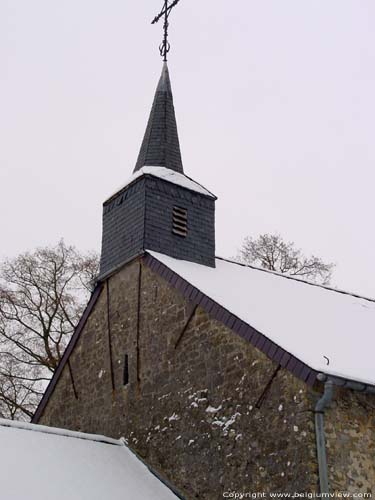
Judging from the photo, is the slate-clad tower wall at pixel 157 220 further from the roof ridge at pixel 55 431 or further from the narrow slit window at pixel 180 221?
the roof ridge at pixel 55 431

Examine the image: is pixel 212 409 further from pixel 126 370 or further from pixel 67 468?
pixel 126 370

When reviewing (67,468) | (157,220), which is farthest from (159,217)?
(67,468)

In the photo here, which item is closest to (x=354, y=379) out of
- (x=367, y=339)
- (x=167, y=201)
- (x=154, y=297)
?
(x=367, y=339)

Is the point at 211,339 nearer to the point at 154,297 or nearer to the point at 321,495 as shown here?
the point at 154,297

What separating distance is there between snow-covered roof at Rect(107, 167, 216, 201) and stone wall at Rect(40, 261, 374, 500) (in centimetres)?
187

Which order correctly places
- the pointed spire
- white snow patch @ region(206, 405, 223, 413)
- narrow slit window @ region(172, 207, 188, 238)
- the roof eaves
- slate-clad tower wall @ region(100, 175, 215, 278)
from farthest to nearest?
the pointed spire → narrow slit window @ region(172, 207, 188, 238) → slate-clad tower wall @ region(100, 175, 215, 278) → white snow patch @ region(206, 405, 223, 413) → the roof eaves

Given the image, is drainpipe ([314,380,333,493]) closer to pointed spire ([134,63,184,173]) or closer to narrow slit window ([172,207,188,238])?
narrow slit window ([172,207,188,238])

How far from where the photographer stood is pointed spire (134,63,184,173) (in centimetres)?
1703

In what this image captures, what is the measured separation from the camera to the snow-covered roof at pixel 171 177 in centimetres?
1567

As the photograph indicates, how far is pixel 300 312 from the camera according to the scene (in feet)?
45.8

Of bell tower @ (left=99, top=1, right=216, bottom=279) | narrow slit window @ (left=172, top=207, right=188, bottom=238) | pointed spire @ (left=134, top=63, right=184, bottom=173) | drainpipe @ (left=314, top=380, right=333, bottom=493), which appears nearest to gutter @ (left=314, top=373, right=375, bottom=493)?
drainpipe @ (left=314, top=380, right=333, bottom=493)

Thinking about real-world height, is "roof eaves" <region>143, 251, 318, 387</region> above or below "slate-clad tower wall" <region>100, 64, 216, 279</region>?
below

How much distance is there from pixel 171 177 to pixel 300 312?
158 inches

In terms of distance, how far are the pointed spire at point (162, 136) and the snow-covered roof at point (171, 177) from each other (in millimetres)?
597
